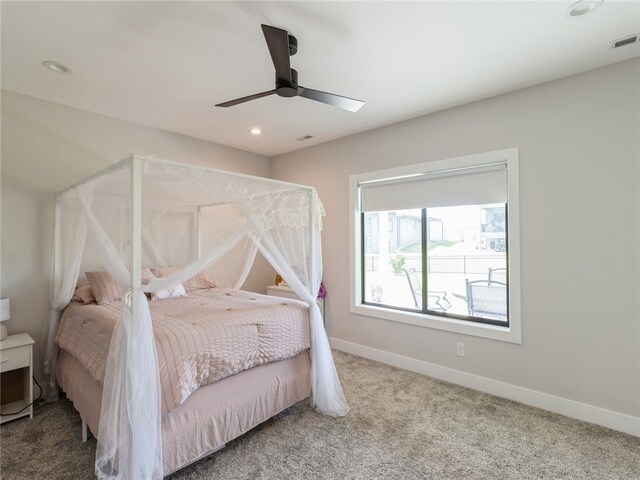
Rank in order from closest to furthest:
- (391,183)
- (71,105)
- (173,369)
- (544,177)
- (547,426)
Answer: (173,369) < (547,426) < (544,177) < (71,105) < (391,183)

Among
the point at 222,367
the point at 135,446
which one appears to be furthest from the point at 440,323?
the point at 135,446

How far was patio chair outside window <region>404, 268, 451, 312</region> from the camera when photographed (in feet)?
11.0

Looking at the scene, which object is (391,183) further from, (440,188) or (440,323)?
(440,323)

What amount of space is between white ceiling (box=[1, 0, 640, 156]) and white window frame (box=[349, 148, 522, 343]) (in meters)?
0.57

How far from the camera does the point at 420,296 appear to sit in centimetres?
351

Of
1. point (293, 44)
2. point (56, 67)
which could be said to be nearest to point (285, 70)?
point (293, 44)

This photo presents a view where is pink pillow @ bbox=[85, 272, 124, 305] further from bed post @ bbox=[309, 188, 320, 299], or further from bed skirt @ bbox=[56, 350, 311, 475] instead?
bed post @ bbox=[309, 188, 320, 299]

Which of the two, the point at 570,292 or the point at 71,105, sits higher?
the point at 71,105

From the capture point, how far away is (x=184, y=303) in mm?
2840

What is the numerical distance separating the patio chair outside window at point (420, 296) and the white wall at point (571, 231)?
1.01ft

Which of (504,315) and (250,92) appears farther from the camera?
(504,315)

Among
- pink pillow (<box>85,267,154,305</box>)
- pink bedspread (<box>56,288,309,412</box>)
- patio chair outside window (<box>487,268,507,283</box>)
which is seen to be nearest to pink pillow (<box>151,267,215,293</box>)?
pink pillow (<box>85,267,154,305</box>)

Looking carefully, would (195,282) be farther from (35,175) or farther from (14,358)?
(35,175)

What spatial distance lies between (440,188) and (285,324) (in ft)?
6.69
